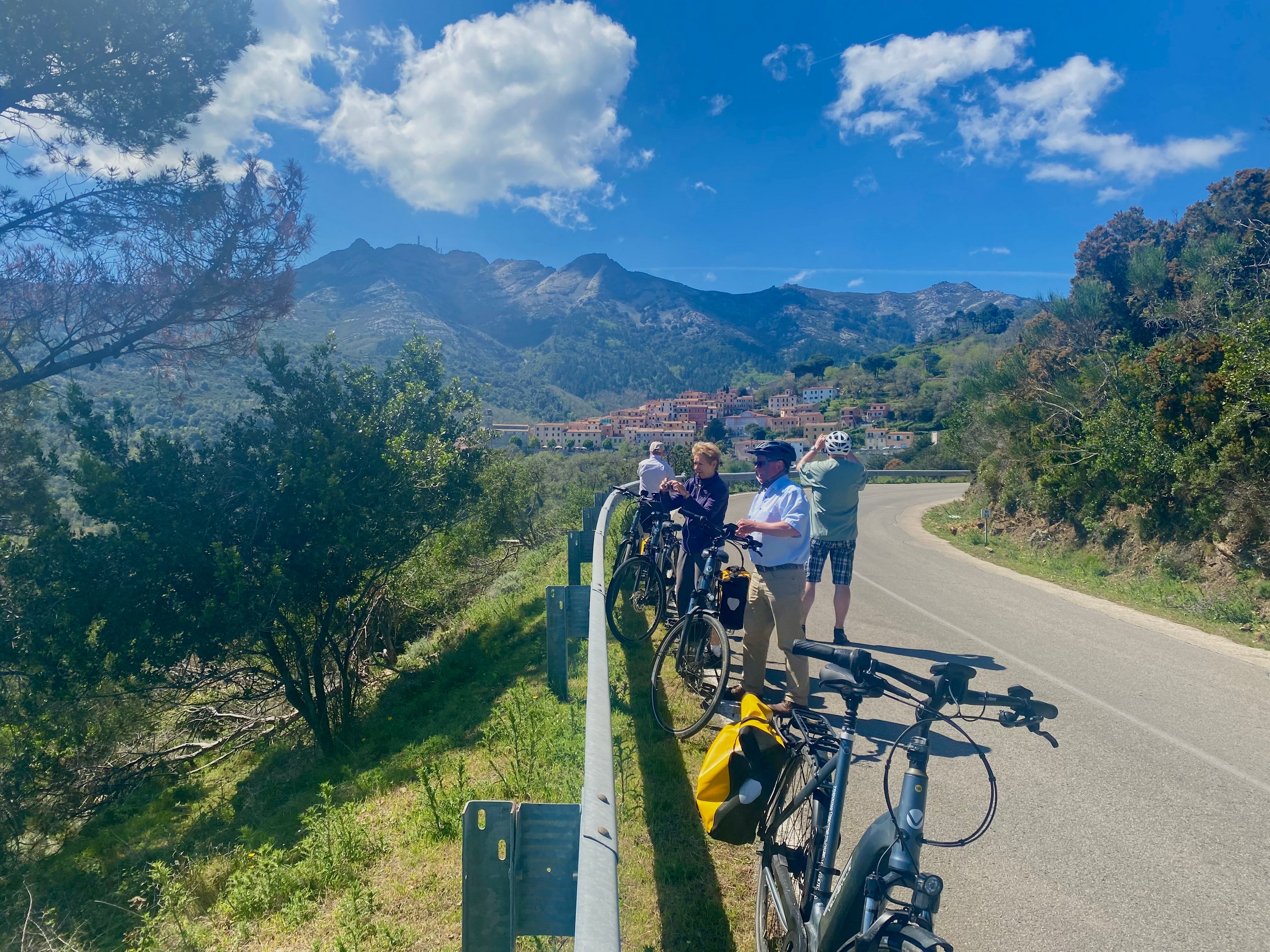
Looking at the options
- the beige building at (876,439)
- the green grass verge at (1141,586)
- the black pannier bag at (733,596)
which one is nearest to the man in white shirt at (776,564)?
the black pannier bag at (733,596)

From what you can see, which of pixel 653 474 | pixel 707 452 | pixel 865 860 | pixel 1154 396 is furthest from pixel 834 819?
pixel 1154 396

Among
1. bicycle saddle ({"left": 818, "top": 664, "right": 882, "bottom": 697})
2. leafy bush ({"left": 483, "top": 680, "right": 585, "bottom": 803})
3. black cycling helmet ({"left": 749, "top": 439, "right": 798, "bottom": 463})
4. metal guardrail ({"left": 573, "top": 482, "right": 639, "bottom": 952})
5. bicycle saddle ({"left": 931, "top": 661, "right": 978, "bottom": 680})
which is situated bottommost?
leafy bush ({"left": 483, "top": 680, "right": 585, "bottom": 803})

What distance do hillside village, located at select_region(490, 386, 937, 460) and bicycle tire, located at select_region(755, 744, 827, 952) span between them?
44.2 m

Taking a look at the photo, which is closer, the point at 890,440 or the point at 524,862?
the point at 524,862

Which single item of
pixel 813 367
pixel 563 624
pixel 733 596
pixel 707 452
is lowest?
pixel 563 624

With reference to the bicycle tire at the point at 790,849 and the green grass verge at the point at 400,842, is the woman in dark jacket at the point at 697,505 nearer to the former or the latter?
the green grass verge at the point at 400,842

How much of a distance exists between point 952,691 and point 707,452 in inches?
162

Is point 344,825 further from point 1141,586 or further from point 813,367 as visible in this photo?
point 813,367

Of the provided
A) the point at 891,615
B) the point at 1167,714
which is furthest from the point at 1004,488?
the point at 1167,714

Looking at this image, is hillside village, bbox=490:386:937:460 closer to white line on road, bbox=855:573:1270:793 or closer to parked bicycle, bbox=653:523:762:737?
white line on road, bbox=855:573:1270:793

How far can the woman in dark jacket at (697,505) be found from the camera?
5.99 meters

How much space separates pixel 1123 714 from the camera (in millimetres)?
5461

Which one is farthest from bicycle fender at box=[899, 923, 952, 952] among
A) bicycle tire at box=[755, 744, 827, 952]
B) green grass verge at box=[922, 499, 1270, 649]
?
green grass verge at box=[922, 499, 1270, 649]

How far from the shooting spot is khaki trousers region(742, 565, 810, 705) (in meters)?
4.93
